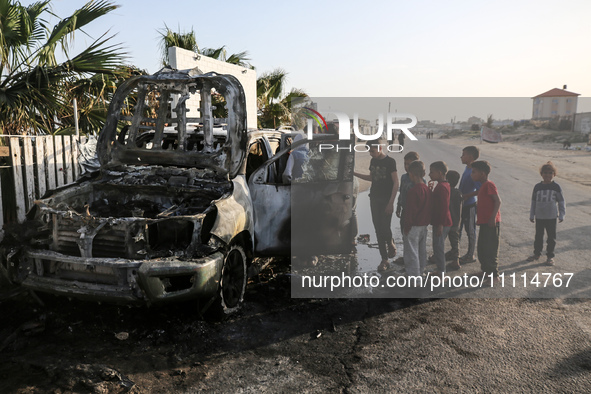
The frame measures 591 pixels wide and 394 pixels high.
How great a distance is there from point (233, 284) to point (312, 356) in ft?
4.08

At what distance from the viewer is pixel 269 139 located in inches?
225

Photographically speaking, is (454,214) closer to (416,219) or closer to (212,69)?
(416,219)

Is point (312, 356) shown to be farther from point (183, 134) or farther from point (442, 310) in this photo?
point (183, 134)

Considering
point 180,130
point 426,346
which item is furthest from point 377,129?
point 426,346

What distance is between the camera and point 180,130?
497 cm

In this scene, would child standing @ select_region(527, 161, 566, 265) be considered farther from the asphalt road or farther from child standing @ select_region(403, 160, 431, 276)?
child standing @ select_region(403, 160, 431, 276)

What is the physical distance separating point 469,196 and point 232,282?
11.2 feet

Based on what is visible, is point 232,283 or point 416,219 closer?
point 232,283

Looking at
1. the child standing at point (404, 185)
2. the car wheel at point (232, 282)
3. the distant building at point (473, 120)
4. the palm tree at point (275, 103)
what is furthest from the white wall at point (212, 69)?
the car wheel at point (232, 282)

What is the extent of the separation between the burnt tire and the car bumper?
246 mm

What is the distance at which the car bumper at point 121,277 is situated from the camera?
3562mm

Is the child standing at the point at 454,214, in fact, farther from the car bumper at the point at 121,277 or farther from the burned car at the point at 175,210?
the car bumper at the point at 121,277

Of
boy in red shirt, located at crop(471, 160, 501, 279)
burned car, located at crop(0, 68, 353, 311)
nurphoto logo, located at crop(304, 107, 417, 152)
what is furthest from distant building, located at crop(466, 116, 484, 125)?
burned car, located at crop(0, 68, 353, 311)

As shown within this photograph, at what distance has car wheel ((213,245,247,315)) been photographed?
4.16m
